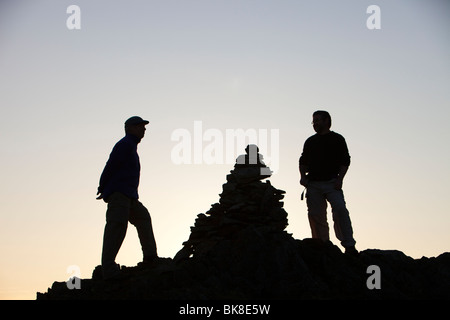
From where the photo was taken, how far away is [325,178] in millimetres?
16516

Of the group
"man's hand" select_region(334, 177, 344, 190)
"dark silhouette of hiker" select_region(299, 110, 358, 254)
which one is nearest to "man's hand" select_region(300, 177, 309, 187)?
"dark silhouette of hiker" select_region(299, 110, 358, 254)

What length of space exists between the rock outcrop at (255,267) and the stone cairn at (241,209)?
2 centimetres

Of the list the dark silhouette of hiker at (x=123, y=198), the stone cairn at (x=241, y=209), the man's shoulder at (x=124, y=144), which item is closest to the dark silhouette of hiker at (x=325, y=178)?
the stone cairn at (x=241, y=209)

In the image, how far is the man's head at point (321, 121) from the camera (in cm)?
1662

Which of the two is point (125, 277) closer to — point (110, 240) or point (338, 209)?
point (110, 240)

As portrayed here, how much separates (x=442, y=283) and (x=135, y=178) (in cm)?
784

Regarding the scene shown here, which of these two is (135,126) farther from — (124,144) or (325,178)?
(325,178)

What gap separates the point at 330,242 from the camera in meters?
16.2

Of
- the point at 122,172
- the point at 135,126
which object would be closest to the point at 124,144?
the point at 135,126

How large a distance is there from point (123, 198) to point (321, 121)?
5.37m

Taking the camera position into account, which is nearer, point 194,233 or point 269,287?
point 269,287

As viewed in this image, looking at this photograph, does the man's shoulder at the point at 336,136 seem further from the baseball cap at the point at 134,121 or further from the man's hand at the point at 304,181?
the baseball cap at the point at 134,121
